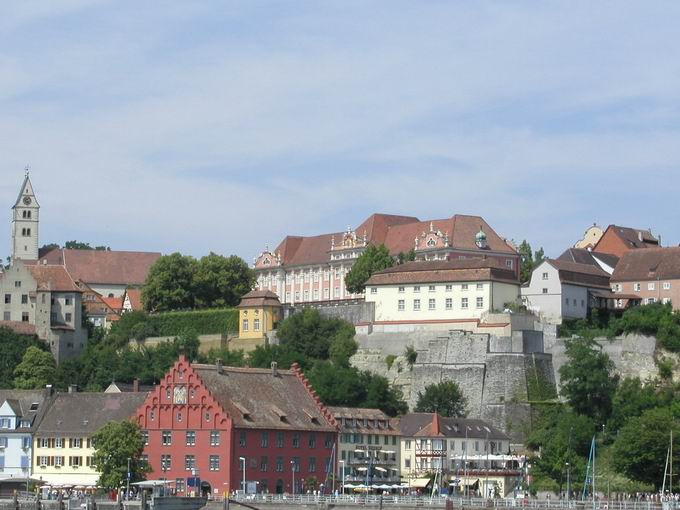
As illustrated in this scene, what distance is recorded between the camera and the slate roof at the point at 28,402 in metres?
104

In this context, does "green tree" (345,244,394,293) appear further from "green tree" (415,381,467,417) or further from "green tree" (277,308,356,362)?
"green tree" (415,381,467,417)

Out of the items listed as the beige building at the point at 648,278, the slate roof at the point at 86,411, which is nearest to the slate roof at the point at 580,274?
the beige building at the point at 648,278

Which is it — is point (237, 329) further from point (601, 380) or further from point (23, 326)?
point (601, 380)

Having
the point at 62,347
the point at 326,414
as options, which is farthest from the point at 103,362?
the point at 326,414

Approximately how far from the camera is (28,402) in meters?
105

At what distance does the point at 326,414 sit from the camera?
102m

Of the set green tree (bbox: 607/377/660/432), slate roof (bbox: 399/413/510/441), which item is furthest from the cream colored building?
green tree (bbox: 607/377/660/432)

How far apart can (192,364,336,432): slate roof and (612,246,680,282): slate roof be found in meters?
30.8

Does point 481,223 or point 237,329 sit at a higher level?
point 481,223

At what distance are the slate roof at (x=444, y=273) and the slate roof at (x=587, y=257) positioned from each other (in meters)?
13.0

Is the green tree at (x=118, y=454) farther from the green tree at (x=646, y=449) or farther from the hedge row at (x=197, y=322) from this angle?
the hedge row at (x=197, y=322)

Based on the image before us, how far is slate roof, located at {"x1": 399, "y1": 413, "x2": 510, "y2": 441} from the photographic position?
107062mm

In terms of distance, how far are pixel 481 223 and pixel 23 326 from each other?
36013 millimetres

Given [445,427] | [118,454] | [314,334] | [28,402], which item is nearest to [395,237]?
[314,334]
